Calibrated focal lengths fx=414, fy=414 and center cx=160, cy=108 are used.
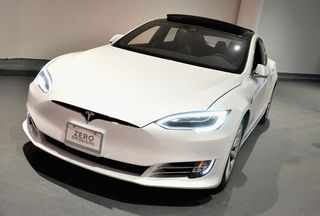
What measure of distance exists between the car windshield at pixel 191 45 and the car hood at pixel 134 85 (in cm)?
17

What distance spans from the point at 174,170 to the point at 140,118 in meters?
0.39

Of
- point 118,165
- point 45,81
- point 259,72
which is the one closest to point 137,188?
point 118,165

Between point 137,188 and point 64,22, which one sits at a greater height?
point 64,22

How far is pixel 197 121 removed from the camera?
8.02ft

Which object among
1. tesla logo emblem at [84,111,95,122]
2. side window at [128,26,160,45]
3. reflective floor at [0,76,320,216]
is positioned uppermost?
side window at [128,26,160,45]

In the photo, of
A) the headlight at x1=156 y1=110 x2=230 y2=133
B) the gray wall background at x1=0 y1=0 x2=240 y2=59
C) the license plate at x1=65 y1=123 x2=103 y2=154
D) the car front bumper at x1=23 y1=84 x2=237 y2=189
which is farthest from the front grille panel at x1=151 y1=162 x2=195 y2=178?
the gray wall background at x1=0 y1=0 x2=240 y2=59

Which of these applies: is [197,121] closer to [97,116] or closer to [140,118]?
[140,118]

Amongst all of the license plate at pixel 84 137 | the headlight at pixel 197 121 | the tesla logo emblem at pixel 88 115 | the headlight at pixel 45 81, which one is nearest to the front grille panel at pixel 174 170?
the headlight at pixel 197 121

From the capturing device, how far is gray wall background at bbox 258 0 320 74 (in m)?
8.05

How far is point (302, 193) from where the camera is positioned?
3133 mm

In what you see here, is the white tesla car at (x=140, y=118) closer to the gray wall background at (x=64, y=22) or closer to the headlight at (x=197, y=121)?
the headlight at (x=197, y=121)

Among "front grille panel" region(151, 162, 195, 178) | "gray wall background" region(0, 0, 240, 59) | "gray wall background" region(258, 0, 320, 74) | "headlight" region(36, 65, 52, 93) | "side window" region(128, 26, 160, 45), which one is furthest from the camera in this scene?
"gray wall background" region(258, 0, 320, 74)

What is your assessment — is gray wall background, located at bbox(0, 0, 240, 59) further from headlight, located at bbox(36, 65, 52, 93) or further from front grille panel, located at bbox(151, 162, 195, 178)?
front grille panel, located at bbox(151, 162, 195, 178)

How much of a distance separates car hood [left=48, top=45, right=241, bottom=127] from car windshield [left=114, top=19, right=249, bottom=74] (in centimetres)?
17
